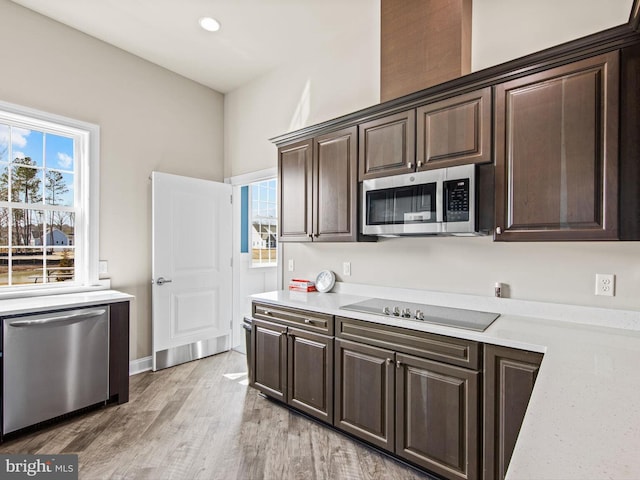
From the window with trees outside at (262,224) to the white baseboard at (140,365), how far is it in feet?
5.75

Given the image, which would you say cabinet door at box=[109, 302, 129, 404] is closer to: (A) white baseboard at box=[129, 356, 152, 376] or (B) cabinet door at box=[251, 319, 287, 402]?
(A) white baseboard at box=[129, 356, 152, 376]

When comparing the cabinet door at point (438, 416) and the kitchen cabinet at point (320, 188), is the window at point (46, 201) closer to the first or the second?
the kitchen cabinet at point (320, 188)

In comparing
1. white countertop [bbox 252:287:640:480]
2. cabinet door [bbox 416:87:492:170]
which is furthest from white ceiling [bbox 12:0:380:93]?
white countertop [bbox 252:287:640:480]

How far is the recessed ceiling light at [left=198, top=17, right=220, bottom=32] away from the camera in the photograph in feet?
9.63

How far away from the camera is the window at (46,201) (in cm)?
280

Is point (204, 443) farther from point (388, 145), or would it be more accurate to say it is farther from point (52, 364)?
point (388, 145)

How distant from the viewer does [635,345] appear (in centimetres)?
156

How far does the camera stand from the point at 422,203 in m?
2.24

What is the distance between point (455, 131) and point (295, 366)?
6.61ft

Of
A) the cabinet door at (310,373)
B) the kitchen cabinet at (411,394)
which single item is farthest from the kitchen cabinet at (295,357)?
the kitchen cabinet at (411,394)

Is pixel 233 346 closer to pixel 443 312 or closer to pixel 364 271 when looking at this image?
pixel 364 271

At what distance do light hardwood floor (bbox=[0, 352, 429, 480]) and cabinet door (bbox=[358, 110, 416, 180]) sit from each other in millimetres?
1905

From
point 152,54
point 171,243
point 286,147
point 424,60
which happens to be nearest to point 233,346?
point 171,243

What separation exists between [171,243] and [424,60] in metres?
2.94
